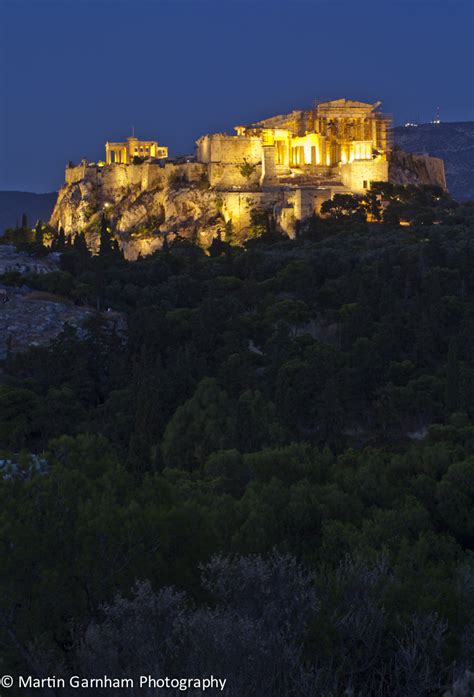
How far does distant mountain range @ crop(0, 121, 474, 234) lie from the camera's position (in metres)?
129

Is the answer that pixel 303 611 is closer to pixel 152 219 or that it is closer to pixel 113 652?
pixel 113 652

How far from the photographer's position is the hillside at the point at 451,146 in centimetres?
12775

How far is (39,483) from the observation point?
1641cm

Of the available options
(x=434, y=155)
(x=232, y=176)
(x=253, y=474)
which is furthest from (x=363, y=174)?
(x=434, y=155)

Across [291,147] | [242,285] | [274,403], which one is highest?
[291,147]

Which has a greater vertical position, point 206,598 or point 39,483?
point 39,483

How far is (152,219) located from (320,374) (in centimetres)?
4032

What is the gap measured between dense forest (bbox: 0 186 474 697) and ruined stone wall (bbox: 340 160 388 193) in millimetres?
13578

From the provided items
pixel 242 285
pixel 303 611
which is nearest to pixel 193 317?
pixel 242 285

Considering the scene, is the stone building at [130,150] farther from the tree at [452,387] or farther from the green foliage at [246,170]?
the tree at [452,387]

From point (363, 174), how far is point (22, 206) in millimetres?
70982

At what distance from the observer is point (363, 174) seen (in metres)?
74.6

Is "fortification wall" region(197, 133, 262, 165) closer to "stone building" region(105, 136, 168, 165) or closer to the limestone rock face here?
the limestone rock face

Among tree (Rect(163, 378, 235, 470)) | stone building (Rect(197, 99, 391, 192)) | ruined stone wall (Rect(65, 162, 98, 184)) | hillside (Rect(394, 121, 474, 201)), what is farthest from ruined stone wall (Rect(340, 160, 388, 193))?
hillside (Rect(394, 121, 474, 201))
